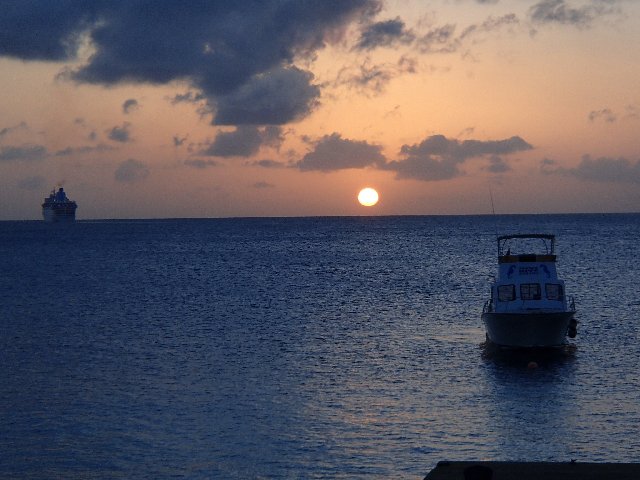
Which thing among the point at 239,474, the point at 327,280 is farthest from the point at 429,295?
the point at 239,474

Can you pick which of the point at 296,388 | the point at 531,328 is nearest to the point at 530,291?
the point at 531,328

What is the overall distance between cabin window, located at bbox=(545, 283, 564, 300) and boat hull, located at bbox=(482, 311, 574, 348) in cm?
158

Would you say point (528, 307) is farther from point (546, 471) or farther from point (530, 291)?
point (546, 471)

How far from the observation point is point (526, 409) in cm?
3350

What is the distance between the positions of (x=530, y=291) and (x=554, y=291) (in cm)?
140

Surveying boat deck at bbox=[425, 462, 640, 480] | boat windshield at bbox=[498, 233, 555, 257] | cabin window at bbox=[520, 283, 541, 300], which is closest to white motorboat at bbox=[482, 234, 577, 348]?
cabin window at bbox=[520, 283, 541, 300]

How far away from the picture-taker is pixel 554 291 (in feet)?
154

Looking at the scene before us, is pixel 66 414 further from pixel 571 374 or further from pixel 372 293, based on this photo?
pixel 372 293

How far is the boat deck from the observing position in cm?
1988

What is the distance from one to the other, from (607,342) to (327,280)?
53740 millimetres

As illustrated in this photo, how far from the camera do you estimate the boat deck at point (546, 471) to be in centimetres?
1988

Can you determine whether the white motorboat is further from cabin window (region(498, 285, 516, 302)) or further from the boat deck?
the boat deck

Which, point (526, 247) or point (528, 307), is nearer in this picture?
point (528, 307)

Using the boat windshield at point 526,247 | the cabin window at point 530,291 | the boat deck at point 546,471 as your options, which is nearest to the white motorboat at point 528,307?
the cabin window at point 530,291
